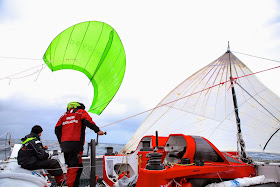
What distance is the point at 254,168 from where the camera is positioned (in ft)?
15.6

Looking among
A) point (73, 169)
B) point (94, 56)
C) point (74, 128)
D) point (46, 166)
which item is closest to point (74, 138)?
point (74, 128)

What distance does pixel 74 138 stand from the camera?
12.6 feet

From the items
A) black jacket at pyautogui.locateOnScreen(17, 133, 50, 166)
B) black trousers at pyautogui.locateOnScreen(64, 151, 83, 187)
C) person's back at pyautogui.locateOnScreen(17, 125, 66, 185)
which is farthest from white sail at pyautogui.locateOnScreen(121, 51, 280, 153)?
black jacket at pyautogui.locateOnScreen(17, 133, 50, 166)

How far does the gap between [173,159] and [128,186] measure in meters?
1.21

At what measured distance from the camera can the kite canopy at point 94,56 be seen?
6.18 metres

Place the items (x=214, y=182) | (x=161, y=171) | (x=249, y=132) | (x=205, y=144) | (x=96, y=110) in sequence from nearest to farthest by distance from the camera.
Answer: (x=161, y=171)
(x=214, y=182)
(x=205, y=144)
(x=96, y=110)
(x=249, y=132)

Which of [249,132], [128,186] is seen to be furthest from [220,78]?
[128,186]

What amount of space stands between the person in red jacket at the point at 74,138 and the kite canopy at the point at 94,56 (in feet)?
6.78

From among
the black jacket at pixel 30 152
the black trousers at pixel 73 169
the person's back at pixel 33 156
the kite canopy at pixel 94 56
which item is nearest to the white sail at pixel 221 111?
the kite canopy at pixel 94 56

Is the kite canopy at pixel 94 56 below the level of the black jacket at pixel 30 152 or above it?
above

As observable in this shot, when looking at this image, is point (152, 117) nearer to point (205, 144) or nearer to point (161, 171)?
point (205, 144)

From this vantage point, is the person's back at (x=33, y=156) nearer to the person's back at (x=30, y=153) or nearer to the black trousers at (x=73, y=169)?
the person's back at (x=30, y=153)

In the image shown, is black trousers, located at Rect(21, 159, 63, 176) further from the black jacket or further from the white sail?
the white sail

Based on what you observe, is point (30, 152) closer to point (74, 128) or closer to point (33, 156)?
→ point (33, 156)
